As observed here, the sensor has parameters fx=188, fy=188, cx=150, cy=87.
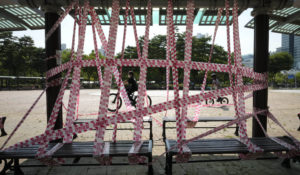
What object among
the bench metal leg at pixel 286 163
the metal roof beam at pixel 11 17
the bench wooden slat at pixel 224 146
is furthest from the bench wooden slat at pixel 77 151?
the metal roof beam at pixel 11 17

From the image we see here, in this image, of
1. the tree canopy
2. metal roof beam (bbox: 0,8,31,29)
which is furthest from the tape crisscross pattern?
the tree canopy

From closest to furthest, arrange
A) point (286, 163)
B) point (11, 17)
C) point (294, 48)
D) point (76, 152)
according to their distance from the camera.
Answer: point (76, 152), point (286, 163), point (11, 17), point (294, 48)

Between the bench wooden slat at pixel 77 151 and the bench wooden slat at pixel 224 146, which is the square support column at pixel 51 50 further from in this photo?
the bench wooden slat at pixel 224 146

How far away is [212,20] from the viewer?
457 cm

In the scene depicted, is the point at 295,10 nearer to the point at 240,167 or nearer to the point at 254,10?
the point at 254,10

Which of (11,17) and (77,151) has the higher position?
(11,17)

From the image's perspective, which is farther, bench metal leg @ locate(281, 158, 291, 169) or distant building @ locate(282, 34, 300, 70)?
distant building @ locate(282, 34, 300, 70)

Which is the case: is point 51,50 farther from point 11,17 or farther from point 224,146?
point 224,146

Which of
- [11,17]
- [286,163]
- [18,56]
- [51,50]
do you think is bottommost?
[286,163]

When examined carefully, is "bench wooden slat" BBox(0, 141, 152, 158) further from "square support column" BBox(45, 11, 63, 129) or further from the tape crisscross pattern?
"square support column" BBox(45, 11, 63, 129)

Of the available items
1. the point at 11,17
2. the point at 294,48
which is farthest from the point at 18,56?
the point at 294,48

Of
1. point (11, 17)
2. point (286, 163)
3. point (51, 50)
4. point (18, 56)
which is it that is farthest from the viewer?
point (18, 56)

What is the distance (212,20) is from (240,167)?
329cm

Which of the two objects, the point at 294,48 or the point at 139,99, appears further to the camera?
the point at 294,48
